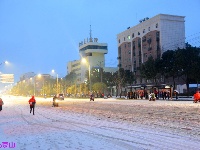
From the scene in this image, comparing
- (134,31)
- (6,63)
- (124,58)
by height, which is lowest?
(6,63)

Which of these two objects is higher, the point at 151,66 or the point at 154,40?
the point at 154,40

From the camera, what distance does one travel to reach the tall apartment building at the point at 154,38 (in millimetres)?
89750

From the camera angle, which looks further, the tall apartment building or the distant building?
the distant building

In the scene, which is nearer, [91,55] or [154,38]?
[154,38]

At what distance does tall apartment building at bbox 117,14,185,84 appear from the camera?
89750 millimetres

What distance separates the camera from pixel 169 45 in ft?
296

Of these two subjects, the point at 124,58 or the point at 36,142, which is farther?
the point at 124,58

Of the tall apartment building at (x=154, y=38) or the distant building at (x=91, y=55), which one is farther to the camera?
the distant building at (x=91, y=55)

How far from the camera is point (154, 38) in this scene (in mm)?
91688

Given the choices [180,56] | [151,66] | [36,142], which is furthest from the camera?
[151,66]

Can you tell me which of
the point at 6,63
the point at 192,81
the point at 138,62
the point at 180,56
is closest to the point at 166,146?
the point at 6,63

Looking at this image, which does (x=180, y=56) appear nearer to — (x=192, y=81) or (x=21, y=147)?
(x=192, y=81)

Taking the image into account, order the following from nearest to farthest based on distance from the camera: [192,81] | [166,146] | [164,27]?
[166,146] < [192,81] < [164,27]

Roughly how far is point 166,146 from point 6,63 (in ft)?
137
